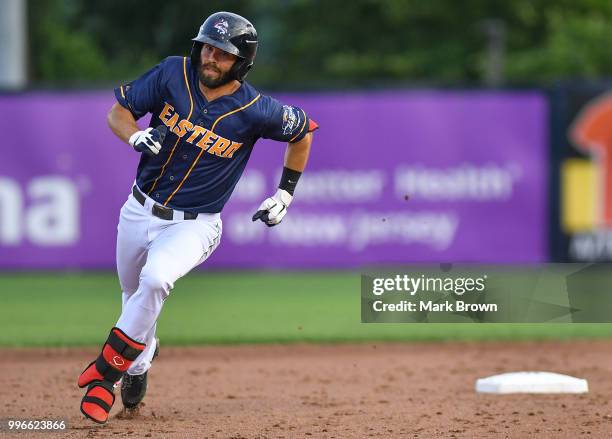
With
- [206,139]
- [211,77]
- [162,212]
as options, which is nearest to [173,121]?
[206,139]

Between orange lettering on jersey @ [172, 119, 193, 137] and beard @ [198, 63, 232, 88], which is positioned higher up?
beard @ [198, 63, 232, 88]

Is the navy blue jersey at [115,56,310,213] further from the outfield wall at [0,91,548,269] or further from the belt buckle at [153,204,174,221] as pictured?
the outfield wall at [0,91,548,269]

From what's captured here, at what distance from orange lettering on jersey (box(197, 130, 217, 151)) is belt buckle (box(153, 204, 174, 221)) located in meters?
0.37

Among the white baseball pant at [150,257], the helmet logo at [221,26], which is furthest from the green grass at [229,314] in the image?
the helmet logo at [221,26]

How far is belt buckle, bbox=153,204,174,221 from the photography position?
660cm

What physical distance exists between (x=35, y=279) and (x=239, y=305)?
131 inches

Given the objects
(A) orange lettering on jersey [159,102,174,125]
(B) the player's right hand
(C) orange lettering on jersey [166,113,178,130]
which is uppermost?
(A) orange lettering on jersey [159,102,174,125]

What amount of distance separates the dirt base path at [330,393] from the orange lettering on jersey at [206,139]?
1.42 meters

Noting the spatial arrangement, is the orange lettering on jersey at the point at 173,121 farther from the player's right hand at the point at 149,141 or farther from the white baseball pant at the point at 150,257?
the white baseball pant at the point at 150,257

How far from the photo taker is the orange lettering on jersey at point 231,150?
6656 millimetres

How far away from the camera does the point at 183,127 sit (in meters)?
6.57

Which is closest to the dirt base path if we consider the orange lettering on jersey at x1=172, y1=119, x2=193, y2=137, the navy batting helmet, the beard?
the orange lettering on jersey at x1=172, y1=119, x2=193, y2=137

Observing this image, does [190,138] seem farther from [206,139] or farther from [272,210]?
[272,210]

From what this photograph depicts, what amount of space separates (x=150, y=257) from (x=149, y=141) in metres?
0.58
